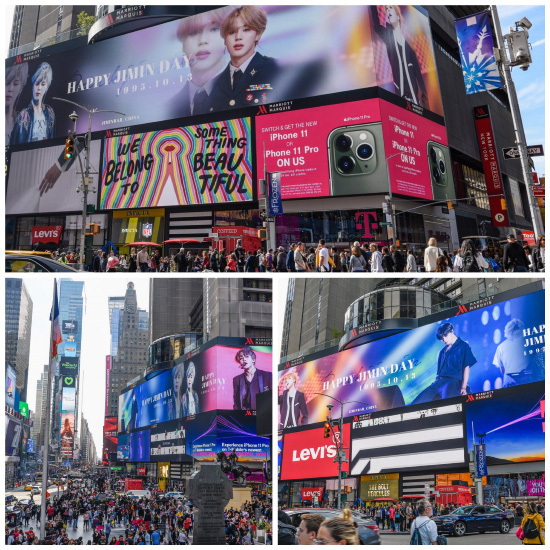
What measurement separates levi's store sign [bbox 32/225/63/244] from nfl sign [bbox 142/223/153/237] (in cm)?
996

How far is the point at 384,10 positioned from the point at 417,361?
37.5 metres

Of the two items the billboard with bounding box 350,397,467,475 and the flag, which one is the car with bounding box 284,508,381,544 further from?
the billboard with bounding box 350,397,467,475

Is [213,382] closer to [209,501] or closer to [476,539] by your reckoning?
[476,539]

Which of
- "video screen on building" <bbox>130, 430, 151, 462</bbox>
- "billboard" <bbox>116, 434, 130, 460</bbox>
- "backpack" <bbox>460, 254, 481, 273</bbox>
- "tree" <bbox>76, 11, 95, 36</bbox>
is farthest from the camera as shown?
"billboard" <bbox>116, 434, 130, 460</bbox>

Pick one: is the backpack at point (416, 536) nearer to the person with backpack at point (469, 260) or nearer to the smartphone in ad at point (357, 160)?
the person with backpack at point (469, 260)

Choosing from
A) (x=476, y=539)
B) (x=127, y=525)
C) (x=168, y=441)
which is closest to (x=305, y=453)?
(x=127, y=525)

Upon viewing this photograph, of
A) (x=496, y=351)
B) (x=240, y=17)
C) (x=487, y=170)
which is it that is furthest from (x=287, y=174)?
(x=496, y=351)

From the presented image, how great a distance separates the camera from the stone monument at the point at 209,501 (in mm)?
13312

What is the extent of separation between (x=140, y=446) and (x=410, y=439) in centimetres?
4428

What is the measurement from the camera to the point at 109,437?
Answer: 378 feet

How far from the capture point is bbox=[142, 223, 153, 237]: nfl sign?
55844mm

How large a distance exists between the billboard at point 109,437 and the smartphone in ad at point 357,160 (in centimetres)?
7243

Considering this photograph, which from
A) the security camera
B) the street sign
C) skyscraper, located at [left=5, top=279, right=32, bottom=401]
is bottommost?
skyscraper, located at [left=5, top=279, right=32, bottom=401]

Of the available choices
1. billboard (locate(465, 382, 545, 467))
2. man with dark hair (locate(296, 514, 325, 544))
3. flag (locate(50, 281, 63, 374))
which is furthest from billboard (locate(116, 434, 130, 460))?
man with dark hair (locate(296, 514, 325, 544))
